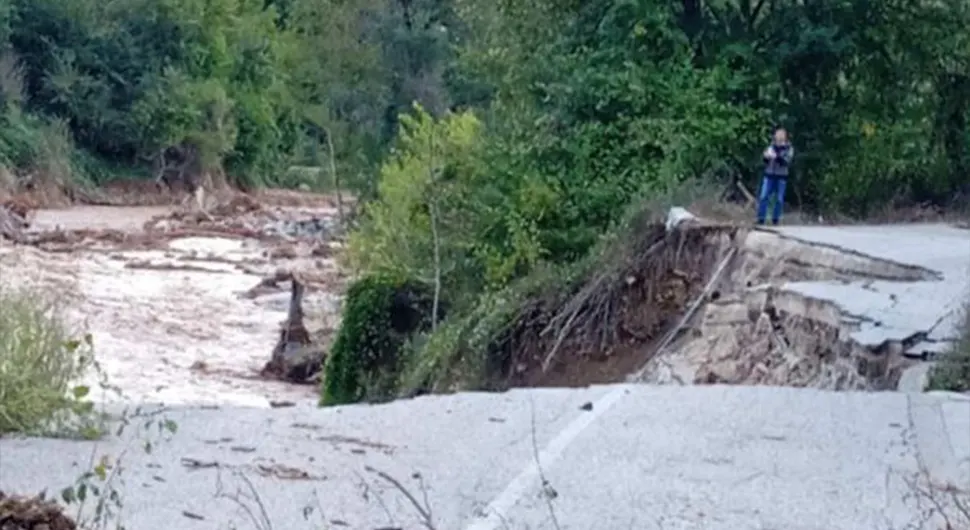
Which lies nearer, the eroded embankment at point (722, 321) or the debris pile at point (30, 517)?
the debris pile at point (30, 517)

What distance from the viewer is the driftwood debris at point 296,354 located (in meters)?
31.9

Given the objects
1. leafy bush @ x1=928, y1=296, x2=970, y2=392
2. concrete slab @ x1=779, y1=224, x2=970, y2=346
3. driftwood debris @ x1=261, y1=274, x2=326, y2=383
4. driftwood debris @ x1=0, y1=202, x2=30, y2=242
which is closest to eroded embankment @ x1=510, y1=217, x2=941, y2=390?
concrete slab @ x1=779, y1=224, x2=970, y2=346

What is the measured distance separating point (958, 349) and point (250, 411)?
547 cm

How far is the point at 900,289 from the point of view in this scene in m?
17.2

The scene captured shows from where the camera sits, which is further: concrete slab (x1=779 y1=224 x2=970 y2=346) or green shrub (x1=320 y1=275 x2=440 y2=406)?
green shrub (x1=320 y1=275 x2=440 y2=406)

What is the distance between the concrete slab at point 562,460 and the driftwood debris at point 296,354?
743 inches

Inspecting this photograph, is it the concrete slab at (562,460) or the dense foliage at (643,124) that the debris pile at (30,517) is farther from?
the dense foliage at (643,124)

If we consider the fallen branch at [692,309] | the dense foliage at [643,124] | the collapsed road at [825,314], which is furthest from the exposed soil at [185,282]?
the collapsed road at [825,314]

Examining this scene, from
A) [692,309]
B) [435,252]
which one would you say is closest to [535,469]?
[692,309]

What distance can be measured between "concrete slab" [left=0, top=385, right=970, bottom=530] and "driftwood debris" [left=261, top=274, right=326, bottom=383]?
18880 mm

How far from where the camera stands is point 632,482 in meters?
9.98

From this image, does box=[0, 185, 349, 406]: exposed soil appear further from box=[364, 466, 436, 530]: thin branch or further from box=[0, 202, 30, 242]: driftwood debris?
box=[364, 466, 436, 530]: thin branch

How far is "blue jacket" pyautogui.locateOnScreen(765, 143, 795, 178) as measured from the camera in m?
22.6

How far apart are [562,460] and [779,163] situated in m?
12.8
